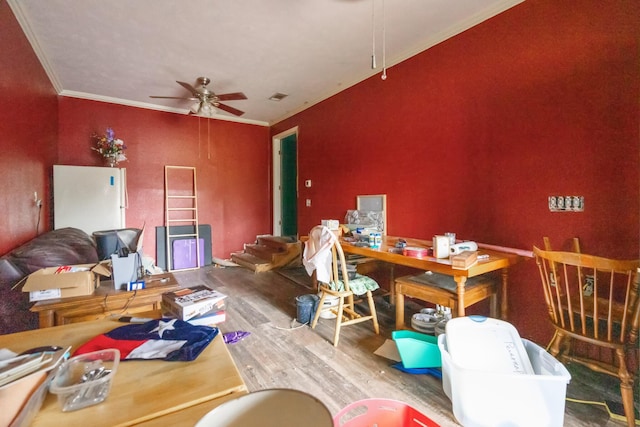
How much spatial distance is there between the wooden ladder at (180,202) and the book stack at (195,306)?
10.7 ft

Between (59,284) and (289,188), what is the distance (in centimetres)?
441

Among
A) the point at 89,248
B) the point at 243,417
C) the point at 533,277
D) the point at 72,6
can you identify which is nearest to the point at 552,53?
the point at 533,277

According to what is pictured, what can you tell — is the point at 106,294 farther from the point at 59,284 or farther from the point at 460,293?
the point at 460,293

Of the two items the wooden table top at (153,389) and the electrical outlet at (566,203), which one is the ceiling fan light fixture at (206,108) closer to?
the wooden table top at (153,389)

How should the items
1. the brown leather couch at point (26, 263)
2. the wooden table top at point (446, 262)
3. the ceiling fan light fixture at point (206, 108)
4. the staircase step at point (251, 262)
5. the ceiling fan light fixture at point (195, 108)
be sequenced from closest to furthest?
the brown leather couch at point (26, 263) < the wooden table top at point (446, 262) < the ceiling fan light fixture at point (206, 108) < the ceiling fan light fixture at point (195, 108) < the staircase step at point (251, 262)

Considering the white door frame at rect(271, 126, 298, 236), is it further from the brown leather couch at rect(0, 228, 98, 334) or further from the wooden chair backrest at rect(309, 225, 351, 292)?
the wooden chair backrest at rect(309, 225, 351, 292)

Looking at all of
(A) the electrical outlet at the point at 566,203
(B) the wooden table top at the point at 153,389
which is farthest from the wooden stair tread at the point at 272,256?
(B) the wooden table top at the point at 153,389

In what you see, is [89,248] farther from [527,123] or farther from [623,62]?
[623,62]

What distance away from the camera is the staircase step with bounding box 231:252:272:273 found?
437 cm

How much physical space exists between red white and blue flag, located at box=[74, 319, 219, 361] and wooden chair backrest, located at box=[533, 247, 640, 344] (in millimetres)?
1686

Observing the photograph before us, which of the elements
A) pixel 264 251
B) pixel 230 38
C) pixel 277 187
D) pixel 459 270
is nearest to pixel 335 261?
pixel 459 270

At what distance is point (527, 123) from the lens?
6.84 ft

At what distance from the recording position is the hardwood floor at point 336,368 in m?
1.54

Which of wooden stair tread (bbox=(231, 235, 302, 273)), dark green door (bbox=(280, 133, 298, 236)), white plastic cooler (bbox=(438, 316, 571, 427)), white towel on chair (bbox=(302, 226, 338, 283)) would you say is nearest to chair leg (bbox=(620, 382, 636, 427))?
white plastic cooler (bbox=(438, 316, 571, 427))
